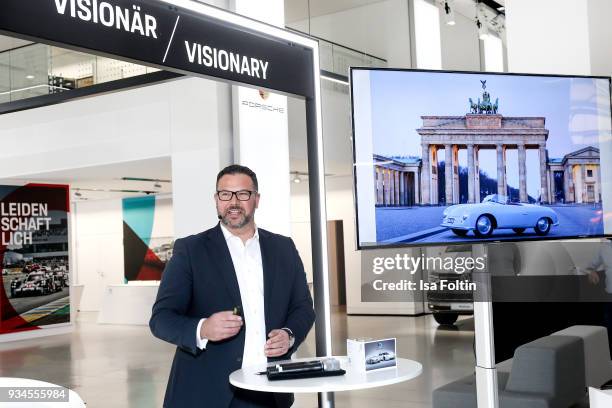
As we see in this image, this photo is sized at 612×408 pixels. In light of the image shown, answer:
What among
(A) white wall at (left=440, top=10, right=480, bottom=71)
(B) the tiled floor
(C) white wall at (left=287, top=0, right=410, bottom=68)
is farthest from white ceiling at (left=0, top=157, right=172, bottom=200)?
(A) white wall at (left=440, top=10, right=480, bottom=71)

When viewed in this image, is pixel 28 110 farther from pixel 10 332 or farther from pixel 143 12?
pixel 143 12

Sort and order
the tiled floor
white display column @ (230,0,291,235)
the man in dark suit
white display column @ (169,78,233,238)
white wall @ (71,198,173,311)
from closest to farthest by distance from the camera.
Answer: the man in dark suit, white display column @ (230,0,291,235), the tiled floor, white display column @ (169,78,233,238), white wall @ (71,198,173,311)

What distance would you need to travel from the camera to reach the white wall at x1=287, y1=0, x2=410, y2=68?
12.6 meters

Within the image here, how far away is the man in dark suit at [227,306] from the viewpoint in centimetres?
257

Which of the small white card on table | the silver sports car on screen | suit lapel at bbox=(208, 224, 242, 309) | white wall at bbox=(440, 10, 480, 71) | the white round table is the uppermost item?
white wall at bbox=(440, 10, 480, 71)

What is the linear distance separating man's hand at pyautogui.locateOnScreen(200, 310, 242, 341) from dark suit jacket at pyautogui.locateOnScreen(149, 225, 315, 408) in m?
0.07

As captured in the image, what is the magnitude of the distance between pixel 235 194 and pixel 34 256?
36.3 feet

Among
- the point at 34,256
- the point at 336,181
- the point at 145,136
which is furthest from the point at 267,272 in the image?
the point at 336,181

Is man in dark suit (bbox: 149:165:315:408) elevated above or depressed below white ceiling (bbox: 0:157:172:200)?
below

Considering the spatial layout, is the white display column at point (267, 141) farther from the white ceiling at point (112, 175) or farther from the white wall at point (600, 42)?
the white wall at point (600, 42)

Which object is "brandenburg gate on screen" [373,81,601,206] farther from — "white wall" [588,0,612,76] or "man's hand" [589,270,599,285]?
"white wall" [588,0,612,76]

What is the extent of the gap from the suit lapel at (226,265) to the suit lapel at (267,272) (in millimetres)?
133

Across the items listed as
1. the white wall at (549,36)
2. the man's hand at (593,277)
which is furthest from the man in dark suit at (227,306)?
the white wall at (549,36)

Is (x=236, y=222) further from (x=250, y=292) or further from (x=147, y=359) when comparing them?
(x=147, y=359)
